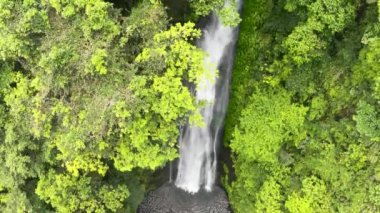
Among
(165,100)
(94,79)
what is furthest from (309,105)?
(94,79)

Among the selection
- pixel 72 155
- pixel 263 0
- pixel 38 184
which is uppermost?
pixel 263 0

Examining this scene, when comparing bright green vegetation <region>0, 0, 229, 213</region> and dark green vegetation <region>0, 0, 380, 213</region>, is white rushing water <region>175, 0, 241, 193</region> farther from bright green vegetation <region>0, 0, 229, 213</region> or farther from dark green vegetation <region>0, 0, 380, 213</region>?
bright green vegetation <region>0, 0, 229, 213</region>

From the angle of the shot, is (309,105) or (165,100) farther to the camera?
(309,105)

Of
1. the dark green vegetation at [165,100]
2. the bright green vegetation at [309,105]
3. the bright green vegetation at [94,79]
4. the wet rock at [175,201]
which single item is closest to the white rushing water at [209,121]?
the wet rock at [175,201]

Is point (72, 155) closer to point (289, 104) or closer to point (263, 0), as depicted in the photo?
point (289, 104)

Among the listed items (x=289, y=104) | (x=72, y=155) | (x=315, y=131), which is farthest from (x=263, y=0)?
(x=72, y=155)

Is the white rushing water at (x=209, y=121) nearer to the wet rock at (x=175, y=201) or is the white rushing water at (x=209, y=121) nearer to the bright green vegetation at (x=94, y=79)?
the wet rock at (x=175, y=201)

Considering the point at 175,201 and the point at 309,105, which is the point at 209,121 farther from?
the point at 309,105
